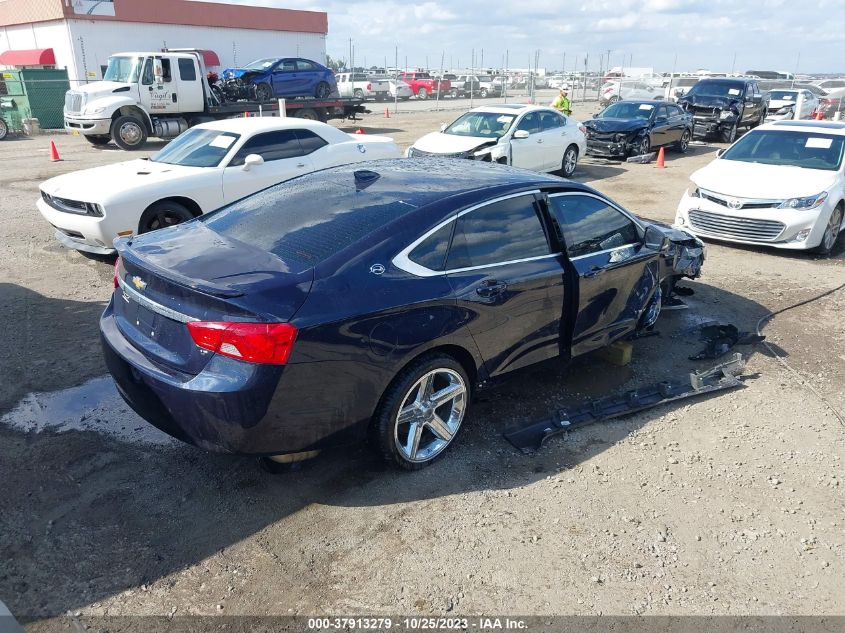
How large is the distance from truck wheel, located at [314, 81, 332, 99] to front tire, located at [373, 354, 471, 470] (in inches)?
853

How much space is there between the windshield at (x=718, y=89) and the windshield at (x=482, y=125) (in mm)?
11850

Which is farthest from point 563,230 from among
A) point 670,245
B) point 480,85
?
point 480,85

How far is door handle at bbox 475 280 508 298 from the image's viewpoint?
3.89m

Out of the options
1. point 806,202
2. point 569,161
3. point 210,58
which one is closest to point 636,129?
point 569,161

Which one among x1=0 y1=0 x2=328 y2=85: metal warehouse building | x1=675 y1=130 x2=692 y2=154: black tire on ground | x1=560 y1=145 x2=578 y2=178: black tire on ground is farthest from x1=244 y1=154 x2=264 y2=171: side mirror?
x1=0 y1=0 x2=328 y2=85: metal warehouse building

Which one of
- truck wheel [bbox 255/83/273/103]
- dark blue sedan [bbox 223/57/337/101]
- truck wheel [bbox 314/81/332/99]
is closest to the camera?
truck wheel [bbox 255/83/273/103]

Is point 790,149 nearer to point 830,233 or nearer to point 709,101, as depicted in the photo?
point 830,233

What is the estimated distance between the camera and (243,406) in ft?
10.2

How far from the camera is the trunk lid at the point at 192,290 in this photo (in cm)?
316

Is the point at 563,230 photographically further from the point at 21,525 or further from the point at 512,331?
the point at 21,525

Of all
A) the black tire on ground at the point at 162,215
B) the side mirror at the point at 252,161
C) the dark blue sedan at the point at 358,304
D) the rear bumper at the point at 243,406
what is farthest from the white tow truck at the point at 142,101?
the rear bumper at the point at 243,406

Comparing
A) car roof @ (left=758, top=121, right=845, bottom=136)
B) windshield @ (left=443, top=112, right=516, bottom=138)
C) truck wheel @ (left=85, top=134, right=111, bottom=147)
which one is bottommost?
truck wheel @ (left=85, top=134, right=111, bottom=147)

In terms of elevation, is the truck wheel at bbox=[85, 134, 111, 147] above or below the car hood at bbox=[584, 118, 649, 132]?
below

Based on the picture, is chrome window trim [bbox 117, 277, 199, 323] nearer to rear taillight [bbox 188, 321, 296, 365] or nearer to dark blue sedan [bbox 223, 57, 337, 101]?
rear taillight [bbox 188, 321, 296, 365]
